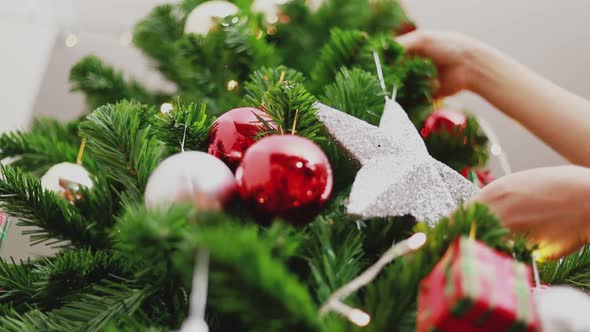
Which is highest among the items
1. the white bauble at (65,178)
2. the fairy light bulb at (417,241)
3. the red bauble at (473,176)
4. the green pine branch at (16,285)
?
the fairy light bulb at (417,241)

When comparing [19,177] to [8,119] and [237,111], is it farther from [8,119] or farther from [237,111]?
[8,119]

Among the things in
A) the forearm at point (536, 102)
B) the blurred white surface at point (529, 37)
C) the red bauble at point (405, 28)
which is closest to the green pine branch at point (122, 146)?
the forearm at point (536, 102)

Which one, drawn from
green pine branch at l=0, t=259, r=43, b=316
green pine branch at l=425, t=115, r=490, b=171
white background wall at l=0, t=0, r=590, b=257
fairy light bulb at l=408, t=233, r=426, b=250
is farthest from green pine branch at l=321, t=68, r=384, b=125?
white background wall at l=0, t=0, r=590, b=257

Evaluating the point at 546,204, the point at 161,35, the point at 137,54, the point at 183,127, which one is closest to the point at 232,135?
the point at 183,127

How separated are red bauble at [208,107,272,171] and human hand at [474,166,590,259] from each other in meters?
0.21

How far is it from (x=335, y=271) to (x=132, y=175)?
193 millimetres

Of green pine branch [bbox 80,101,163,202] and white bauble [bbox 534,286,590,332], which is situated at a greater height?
green pine branch [bbox 80,101,163,202]

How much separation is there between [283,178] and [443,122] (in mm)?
371

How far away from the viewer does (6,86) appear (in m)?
0.98

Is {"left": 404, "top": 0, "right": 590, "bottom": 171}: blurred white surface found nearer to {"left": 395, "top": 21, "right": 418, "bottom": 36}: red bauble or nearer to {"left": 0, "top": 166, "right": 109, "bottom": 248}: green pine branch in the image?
{"left": 395, "top": 21, "right": 418, "bottom": 36}: red bauble

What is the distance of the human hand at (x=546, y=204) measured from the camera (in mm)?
353

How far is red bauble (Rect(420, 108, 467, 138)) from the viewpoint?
64cm

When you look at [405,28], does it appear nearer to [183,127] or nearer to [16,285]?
[183,127]

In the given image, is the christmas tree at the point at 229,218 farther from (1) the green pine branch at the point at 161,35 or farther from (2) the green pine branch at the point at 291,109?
(1) the green pine branch at the point at 161,35
